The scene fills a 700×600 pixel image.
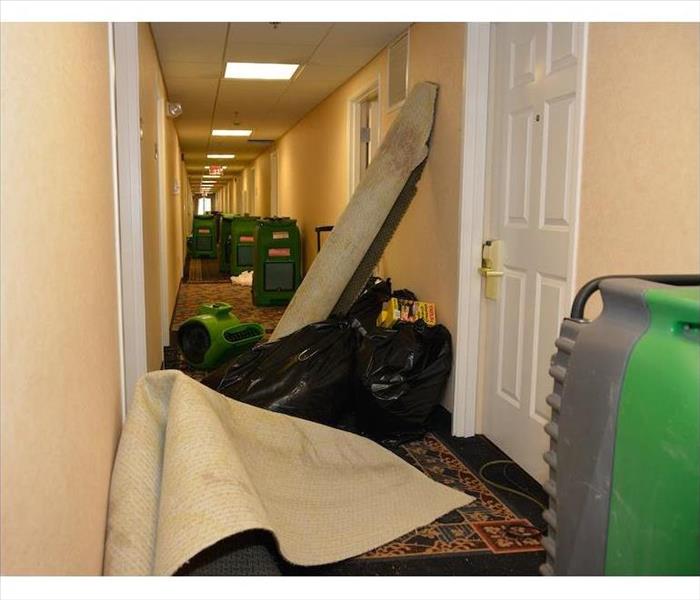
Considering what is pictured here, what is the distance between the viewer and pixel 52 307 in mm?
1104

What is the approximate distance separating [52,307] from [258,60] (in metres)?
4.56

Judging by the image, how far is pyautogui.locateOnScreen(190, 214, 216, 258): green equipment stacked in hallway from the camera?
44.4 feet

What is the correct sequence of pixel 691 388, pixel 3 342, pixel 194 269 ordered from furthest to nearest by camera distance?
1. pixel 194 269
2. pixel 691 388
3. pixel 3 342

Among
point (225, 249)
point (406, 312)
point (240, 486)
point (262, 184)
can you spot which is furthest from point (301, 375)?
point (262, 184)

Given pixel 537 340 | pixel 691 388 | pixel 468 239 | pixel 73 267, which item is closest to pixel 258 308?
pixel 468 239

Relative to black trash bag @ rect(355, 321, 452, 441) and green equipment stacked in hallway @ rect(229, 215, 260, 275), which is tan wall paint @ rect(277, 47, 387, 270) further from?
black trash bag @ rect(355, 321, 452, 441)

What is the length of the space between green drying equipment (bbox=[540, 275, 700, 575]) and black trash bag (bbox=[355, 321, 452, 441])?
177 centimetres

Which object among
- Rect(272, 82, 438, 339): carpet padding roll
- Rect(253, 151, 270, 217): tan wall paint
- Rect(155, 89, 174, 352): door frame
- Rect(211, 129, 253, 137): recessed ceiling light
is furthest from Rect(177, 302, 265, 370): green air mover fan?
Rect(253, 151, 270, 217): tan wall paint

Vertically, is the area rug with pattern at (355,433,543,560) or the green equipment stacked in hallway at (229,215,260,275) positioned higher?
the green equipment stacked in hallway at (229,215,260,275)

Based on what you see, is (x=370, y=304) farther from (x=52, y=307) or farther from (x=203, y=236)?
(x=203, y=236)

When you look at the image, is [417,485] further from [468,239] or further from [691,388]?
[691,388]

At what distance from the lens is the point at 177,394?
178 cm

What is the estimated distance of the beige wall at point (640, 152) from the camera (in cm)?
177

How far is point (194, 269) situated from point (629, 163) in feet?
35.2
